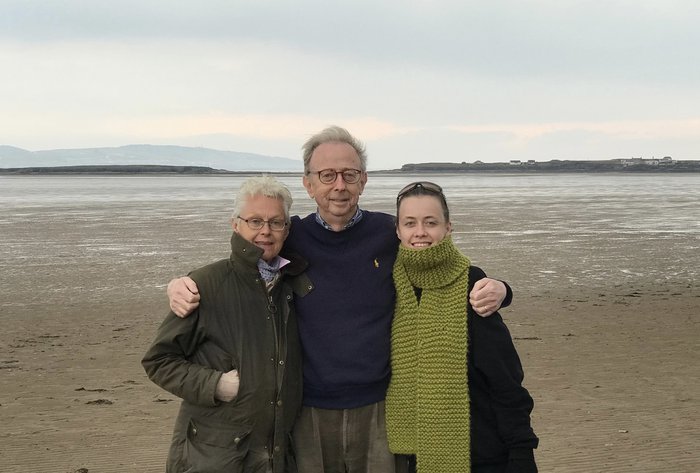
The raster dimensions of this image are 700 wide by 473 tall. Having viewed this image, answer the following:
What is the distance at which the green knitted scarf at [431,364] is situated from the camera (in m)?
3.13

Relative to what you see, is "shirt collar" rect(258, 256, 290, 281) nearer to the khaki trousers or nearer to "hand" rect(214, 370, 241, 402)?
"hand" rect(214, 370, 241, 402)

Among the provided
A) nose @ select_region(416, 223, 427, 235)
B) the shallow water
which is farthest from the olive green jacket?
the shallow water

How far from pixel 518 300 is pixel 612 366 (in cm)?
406

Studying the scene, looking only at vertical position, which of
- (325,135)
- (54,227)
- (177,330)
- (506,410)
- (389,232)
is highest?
(325,135)

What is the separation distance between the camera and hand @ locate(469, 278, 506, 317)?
3.10 meters

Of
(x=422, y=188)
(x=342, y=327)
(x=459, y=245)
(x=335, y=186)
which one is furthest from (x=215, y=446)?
(x=459, y=245)

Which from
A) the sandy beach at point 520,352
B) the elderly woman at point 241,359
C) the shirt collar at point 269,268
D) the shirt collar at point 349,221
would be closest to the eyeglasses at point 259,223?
the elderly woman at point 241,359

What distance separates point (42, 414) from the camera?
735cm

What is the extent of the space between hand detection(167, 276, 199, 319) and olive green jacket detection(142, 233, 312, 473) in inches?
1.2

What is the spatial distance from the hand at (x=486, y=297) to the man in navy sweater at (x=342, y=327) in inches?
0.7

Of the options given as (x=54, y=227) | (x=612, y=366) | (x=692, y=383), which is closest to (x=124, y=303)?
(x=612, y=366)

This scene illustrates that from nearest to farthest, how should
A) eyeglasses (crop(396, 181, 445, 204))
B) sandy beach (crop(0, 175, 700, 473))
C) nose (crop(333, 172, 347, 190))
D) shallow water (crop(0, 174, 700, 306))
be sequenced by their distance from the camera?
eyeglasses (crop(396, 181, 445, 204))
nose (crop(333, 172, 347, 190))
sandy beach (crop(0, 175, 700, 473))
shallow water (crop(0, 174, 700, 306))

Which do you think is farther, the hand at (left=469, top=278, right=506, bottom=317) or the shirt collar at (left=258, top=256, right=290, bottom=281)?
the shirt collar at (left=258, top=256, right=290, bottom=281)

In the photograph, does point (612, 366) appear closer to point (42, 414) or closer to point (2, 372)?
point (42, 414)
